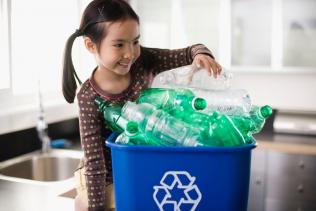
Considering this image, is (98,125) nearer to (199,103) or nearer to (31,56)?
(199,103)

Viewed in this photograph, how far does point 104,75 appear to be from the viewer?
104 centimetres

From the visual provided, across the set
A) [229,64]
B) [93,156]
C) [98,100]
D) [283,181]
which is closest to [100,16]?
[98,100]

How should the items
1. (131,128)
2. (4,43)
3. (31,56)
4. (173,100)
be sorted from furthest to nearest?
(31,56)
(4,43)
(173,100)
(131,128)

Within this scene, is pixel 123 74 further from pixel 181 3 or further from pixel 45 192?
pixel 181 3

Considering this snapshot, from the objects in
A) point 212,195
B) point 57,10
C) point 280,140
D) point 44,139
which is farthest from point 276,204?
point 212,195

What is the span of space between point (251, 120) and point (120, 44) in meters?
0.35

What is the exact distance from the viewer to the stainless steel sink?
1.94 meters

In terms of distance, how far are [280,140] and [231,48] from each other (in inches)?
32.9

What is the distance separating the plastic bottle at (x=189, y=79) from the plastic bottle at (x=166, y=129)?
0.24m

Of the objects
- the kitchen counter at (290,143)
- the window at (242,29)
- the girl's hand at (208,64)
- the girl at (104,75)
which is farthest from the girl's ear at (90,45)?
the window at (242,29)

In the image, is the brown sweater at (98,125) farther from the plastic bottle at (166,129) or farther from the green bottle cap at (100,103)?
the plastic bottle at (166,129)

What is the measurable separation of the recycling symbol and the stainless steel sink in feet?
4.24

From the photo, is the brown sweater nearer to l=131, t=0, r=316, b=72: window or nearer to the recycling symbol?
the recycling symbol

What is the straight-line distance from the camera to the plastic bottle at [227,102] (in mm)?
802
